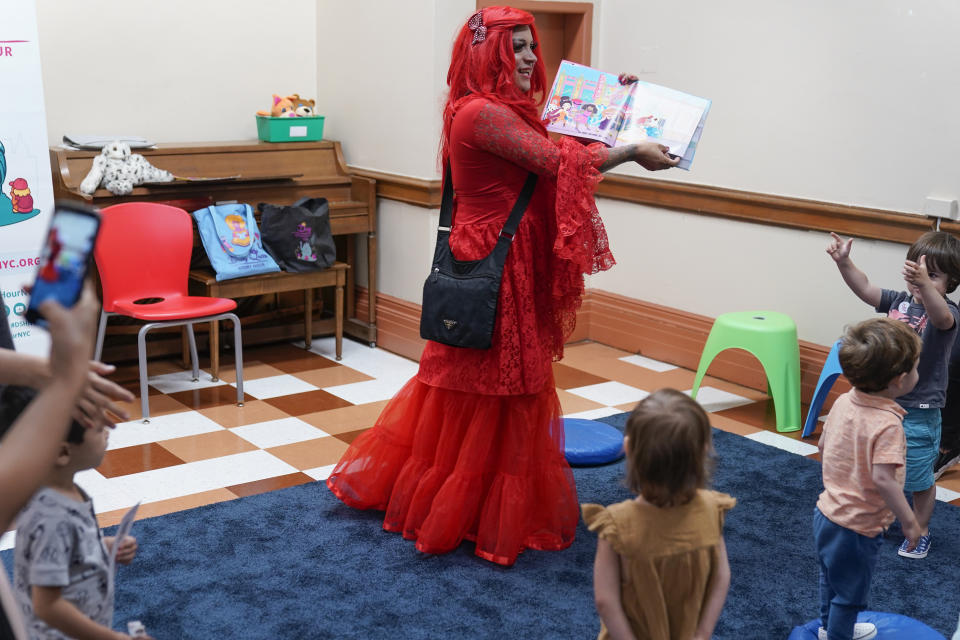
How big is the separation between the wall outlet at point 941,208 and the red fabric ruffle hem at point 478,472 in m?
1.91

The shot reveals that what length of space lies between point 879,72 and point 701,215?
1.13 metres

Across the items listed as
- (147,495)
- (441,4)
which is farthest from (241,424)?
(441,4)

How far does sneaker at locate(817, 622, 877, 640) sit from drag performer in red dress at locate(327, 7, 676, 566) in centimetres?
86

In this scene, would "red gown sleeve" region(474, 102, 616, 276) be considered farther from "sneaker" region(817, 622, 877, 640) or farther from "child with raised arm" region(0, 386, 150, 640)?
"child with raised arm" region(0, 386, 150, 640)

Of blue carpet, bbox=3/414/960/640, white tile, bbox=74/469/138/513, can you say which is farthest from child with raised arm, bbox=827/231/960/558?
white tile, bbox=74/469/138/513

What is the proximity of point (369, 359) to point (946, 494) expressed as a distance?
2826mm

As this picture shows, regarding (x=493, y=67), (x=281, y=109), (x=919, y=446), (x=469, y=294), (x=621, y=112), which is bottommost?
(x=919, y=446)

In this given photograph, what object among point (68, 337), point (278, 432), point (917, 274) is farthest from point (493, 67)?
point (68, 337)

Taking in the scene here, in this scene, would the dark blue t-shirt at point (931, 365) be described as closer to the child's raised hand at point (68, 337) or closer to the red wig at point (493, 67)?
the red wig at point (493, 67)

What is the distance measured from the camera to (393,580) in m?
2.94

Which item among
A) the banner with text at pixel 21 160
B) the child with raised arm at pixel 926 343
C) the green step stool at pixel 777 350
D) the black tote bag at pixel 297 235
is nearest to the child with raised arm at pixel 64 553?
the child with raised arm at pixel 926 343

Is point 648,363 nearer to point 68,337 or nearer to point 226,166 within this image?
point 226,166

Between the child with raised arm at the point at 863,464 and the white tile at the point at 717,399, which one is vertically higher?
the child with raised arm at the point at 863,464

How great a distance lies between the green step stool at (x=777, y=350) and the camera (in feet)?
14.3
